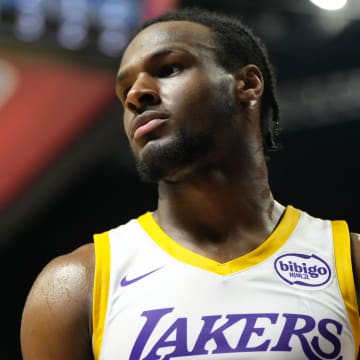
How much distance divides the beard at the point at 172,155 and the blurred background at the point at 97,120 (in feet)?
9.77

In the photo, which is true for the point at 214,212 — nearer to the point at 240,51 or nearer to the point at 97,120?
the point at 240,51

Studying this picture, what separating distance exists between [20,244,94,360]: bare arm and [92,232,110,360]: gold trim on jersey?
0.8 inches

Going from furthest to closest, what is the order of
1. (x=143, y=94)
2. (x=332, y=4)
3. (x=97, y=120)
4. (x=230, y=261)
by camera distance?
(x=332, y=4), (x=97, y=120), (x=143, y=94), (x=230, y=261)

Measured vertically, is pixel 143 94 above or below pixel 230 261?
above

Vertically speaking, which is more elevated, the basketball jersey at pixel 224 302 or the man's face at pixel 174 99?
the man's face at pixel 174 99

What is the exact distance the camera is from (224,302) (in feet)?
6.75

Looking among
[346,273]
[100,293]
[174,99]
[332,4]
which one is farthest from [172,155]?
[332,4]

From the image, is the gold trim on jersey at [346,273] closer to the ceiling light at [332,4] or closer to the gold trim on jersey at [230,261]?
the gold trim on jersey at [230,261]

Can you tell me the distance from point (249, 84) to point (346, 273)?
661mm

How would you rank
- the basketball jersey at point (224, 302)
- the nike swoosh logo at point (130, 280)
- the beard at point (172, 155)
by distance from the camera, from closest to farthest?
the basketball jersey at point (224, 302) < the nike swoosh logo at point (130, 280) < the beard at point (172, 155)

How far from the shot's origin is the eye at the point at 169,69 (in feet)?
7.62

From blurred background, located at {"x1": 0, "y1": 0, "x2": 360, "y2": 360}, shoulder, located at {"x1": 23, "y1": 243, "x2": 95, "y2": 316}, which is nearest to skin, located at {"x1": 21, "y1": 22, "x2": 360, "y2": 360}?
shoulder, located at {"x1": 23, "y1": 243, "x2": 95, "y2": 316}

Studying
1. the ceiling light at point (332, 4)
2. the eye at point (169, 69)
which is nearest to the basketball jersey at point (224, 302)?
the eye at point (169, 69)

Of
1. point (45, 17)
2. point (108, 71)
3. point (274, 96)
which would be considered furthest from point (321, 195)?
point (274, 96)
